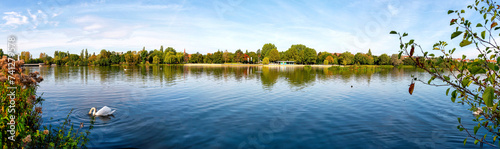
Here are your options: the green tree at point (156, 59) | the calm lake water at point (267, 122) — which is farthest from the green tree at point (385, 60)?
the calm lake water at point (267, 122)

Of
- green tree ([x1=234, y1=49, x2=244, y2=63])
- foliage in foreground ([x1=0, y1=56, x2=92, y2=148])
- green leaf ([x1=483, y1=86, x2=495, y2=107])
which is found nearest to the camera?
green leaf ([x1=483, y1=86, x2=495, y2=107])

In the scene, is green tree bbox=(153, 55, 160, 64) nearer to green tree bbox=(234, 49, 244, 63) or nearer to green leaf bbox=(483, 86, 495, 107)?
green tree bbox=(234, 49, 244, 63)

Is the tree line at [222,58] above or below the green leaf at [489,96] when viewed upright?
above

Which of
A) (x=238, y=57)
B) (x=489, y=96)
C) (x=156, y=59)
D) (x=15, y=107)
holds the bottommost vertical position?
(x=15, y=107)

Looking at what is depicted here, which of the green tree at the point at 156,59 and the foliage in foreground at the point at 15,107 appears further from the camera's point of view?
the green tree at the point at 156,59

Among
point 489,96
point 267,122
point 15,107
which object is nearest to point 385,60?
point 267,122

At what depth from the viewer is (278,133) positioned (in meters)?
13.0

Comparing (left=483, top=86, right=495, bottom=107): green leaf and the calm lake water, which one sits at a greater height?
(left=483, top=86, right=495, bottom=107): green leaf

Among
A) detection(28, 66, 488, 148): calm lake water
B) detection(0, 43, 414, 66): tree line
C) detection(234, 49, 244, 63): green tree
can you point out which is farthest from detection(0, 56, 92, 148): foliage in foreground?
detection(234, 49, 244, 63): green tree

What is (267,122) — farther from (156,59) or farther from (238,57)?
(156,59)

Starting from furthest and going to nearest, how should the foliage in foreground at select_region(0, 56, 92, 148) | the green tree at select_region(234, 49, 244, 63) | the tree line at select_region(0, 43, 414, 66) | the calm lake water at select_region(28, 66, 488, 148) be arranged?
the green tree at select_region(234, 49, 244, 63)
the tree line at select_region(0, 43, 414, 66)
the calm lake water at select_region(28, 66, 488, 148)
the foliage in foreground at select_region(0, 56, 92, 148)

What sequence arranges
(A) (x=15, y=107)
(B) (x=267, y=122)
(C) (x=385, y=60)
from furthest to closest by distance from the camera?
(C) (x=385, y=60) < (B) (x=267, y=122) < (A) (x=15, y=107)

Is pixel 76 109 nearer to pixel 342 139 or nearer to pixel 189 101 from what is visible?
pixel 189 101

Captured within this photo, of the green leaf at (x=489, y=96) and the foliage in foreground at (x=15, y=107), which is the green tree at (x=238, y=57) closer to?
the foliage in foreground at (x=15, y=107)
